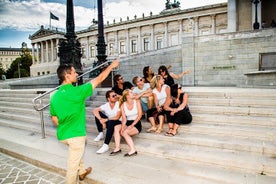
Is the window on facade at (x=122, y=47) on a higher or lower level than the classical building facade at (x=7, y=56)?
lower

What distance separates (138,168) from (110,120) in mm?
1269

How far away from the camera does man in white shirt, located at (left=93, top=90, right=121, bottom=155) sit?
4.56 m

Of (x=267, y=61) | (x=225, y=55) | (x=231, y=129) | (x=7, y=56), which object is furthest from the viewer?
(x=7, y=56)

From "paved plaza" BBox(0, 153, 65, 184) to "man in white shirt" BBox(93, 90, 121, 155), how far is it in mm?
1080

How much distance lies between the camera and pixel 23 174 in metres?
4.16

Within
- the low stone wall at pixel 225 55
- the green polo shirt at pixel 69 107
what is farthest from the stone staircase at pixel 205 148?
the low stone wall at pixel 225 55

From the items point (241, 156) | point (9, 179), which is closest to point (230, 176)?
point (241, 156)

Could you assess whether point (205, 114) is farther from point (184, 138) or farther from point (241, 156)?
point (241, 156)

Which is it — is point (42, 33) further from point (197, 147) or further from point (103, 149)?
point (197, 147)

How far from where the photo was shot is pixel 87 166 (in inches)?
159

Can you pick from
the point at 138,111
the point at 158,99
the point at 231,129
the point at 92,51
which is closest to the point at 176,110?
the point at 158,99

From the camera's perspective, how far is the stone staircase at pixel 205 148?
3.46m

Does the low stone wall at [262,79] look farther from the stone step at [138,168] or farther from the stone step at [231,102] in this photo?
the stone step at [138,168]

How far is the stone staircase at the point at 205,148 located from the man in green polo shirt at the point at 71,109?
0.78m
